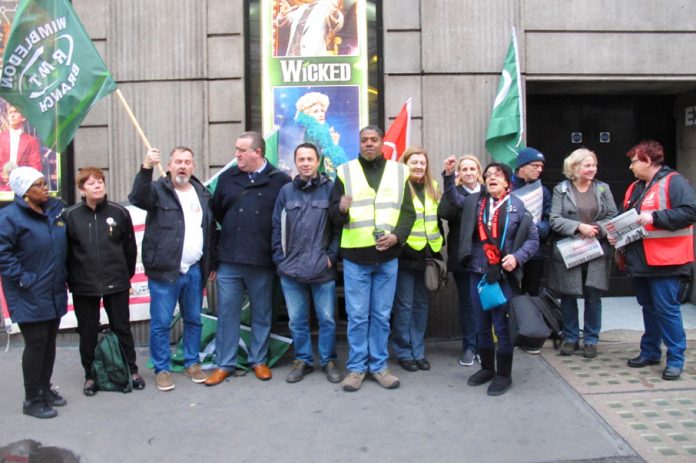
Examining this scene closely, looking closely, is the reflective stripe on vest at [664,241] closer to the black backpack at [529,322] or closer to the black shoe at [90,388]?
the black backpack at [529,322]

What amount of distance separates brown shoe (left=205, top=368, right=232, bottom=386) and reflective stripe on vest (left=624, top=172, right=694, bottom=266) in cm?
352

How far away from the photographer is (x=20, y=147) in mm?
6965

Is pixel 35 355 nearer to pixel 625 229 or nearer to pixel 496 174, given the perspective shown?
pixel 496 174

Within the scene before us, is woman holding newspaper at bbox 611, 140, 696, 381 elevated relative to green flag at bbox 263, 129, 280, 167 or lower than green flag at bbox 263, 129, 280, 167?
lower

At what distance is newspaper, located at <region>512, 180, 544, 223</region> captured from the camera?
235 inches

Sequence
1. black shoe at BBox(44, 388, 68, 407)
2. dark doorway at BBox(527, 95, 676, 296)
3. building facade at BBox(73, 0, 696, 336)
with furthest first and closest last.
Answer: dark doorway at BBox(527, 95, 676, 296) → building facade at BBox(73, 0, 696, 336) → black shoe at BBox(44, 388, 68, 407)

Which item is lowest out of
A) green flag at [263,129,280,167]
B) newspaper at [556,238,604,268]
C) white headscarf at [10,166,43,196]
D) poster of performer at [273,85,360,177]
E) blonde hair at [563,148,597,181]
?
newspaper at [556,238,604,268]

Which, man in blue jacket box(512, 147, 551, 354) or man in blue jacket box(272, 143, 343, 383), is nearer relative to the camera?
man in blue jacket box(272, 143, 343, 383)

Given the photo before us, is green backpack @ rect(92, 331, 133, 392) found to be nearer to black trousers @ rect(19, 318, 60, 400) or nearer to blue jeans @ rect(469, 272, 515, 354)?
black trousers @ rect(19, 318, 60, 400)

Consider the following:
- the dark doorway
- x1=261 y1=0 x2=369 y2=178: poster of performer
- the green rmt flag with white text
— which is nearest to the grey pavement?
the green rmt flag with white text

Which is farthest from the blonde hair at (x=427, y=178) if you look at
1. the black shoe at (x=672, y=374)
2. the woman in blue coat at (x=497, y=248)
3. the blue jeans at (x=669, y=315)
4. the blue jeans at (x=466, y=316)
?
the black shoe at (x=672, y=374)

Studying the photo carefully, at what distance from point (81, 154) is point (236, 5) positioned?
215 centimetres

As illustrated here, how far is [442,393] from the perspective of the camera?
5336mm

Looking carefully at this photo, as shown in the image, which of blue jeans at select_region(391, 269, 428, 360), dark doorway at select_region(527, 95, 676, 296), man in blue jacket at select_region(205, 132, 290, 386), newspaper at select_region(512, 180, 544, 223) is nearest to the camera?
man in blue jacket at select_region(205, 132, 290, 386)
